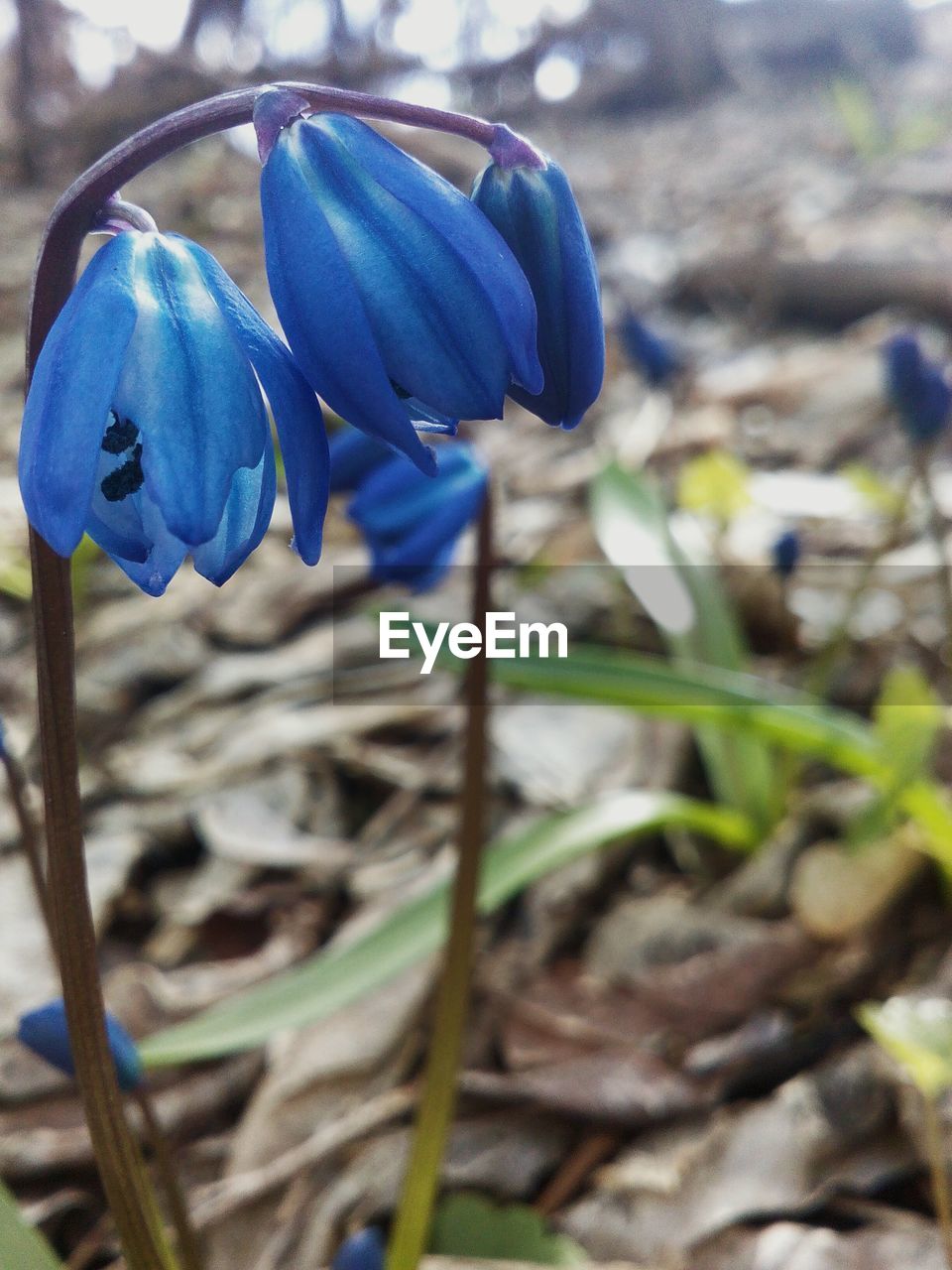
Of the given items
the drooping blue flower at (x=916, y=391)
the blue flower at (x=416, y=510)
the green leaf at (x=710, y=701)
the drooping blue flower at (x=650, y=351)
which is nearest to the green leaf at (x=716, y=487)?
the drooping blue flower at (x=916, y=391)

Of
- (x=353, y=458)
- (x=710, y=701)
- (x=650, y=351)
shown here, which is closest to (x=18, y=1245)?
(x=353, y=458)

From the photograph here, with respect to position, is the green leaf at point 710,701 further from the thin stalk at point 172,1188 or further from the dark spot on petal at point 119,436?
the dark spot on petal at point 119,436

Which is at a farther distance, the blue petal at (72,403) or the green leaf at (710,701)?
the green leaf at (710,701)

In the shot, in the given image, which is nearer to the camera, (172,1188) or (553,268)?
(553,268)

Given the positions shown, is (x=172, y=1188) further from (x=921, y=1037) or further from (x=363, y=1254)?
(x=921, y=1037)

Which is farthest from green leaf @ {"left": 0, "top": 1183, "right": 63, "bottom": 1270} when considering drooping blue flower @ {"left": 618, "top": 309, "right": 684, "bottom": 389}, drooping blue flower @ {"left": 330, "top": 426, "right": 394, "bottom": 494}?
drooping blue flower @ {"left": 618, "top": 309, "right": 684, "bottom": 389}

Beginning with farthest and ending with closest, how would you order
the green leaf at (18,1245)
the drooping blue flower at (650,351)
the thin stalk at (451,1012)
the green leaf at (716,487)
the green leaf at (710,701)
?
the drooping blue flower at (650,351) < the green leaf at (716,487) < the green leaf at (710,701) < the thin stalk at (451,1012) < the green leaf at (18,1245)
